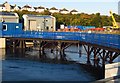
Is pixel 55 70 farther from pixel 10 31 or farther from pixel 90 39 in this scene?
pixel 10 31

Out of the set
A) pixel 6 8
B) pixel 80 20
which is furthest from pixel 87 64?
pixel 6 8

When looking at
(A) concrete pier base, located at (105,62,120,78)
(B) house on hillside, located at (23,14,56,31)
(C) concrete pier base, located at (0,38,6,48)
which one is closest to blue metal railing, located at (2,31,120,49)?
(C) concrete pier base, located at (0,38,6,48)

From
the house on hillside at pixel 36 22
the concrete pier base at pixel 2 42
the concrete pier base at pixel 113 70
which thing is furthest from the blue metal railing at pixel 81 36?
the house on hillside at pixel 36 22

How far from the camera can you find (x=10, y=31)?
4597 centimetres

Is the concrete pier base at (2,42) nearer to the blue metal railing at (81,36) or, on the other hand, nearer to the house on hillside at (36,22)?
the blue metal railing at (81,36)

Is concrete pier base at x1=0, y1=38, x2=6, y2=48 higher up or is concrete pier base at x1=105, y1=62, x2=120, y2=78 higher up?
concrete pier base at x1=105, y1=62, x2=120, y2=78

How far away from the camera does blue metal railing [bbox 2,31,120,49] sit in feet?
69.5

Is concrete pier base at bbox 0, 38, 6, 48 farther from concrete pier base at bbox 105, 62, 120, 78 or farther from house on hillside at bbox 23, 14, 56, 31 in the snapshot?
concrete pier base at bbox 105, 62, 120, 78

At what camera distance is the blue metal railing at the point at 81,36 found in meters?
21.2

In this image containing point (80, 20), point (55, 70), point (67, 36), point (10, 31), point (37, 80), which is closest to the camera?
point (37, 80)

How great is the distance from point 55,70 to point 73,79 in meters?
4.46

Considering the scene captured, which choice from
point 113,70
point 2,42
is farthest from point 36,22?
point 113,70

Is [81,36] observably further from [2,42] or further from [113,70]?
[113,70]

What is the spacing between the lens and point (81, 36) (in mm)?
32719
